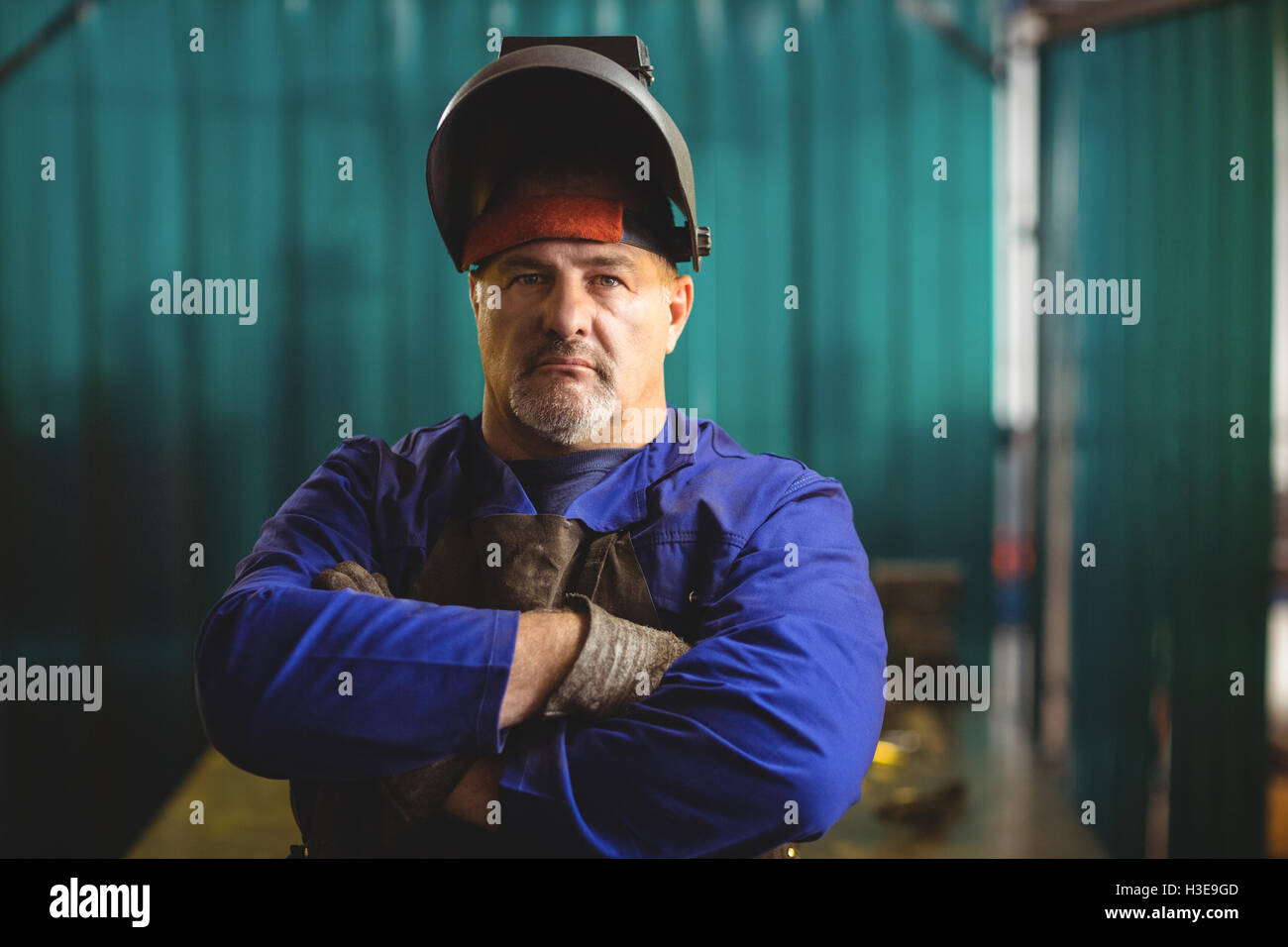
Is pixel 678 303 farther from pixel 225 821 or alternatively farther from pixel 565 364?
pixel 225 821

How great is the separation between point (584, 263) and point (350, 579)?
0.43 meters

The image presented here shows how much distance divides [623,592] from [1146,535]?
2.03 meters

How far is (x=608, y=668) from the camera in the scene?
35.3 inches

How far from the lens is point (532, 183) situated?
1.00 meters

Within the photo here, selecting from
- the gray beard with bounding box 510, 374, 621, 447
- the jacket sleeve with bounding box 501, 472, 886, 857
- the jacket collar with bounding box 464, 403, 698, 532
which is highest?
the gray beard with bounding box 510, 374, 621, 447

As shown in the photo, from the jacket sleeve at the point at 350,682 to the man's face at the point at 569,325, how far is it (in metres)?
0.26

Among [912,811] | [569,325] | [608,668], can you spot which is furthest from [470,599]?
[912,811]

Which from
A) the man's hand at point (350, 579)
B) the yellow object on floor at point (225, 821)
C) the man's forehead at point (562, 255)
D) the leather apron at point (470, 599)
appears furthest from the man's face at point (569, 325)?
the yellow object on floor at point (225, 821)

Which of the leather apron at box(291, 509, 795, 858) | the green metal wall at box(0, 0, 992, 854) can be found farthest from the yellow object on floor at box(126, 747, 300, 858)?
→ the leather apron at box(291, 509, 795, 858)

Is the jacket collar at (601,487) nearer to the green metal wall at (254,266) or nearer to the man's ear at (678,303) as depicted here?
the man's ear at (678,303)

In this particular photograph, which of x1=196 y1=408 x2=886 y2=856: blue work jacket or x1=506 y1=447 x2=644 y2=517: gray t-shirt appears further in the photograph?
x1=506 y1=447 x2=644 y2=517: gray t-shirt

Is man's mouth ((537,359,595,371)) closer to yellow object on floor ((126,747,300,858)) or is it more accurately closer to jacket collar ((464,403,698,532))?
jacket collar ((464,403,698,532))

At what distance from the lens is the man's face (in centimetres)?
99
